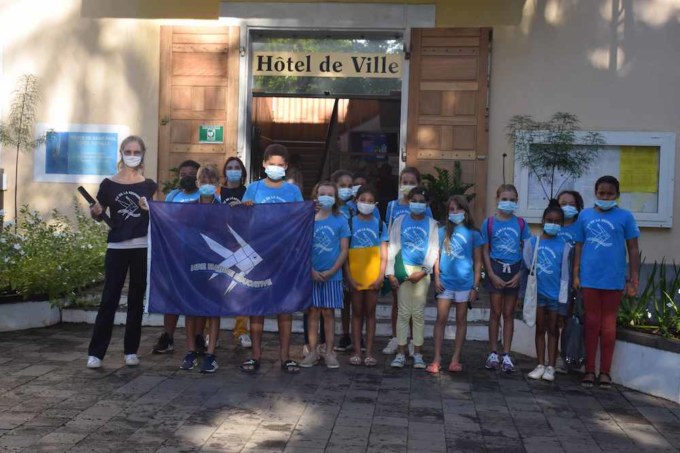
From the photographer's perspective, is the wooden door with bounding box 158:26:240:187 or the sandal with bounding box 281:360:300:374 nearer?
the sandal with bounding box 281:360:300:374

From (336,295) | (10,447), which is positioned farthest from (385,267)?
(10,447)

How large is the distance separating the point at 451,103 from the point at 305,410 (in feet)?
22.9

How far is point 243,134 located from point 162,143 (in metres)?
1.19

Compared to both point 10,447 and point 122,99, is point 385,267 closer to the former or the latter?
point 10,447

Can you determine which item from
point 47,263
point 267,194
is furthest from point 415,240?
point 47,263

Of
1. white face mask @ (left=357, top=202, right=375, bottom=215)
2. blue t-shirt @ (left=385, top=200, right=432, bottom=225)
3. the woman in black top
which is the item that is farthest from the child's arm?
the woman in black top

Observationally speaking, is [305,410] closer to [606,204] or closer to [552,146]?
[606,204]

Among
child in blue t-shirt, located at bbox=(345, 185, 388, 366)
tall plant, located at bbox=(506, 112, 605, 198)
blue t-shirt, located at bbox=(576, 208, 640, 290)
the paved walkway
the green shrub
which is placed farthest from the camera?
tall plant, located at bbox=(506, 112, 605, 198)

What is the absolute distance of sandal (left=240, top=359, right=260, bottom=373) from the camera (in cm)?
775

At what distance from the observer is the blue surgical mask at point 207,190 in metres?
7.96

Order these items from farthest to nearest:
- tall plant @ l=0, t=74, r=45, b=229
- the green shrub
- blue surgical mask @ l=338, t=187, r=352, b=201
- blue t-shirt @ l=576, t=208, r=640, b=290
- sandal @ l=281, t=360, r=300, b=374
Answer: tall plant @ l=0, t=74, r=45, b=229 < the green shrub < blue surgical mask @ l=338, t=187, r=352, b=201 < sandal @ l=281, t=360, r=300, b=374 < blue t-shirt @ l=576, t=208, r=640, b=290

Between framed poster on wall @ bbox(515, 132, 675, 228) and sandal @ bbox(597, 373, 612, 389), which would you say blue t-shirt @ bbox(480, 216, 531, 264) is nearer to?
sandal @ bbox(597, 373, 612, 389)

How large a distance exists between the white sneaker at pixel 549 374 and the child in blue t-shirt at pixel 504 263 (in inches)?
13.0

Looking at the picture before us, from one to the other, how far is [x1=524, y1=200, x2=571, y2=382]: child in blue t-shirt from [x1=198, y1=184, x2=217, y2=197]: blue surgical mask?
283 cm
